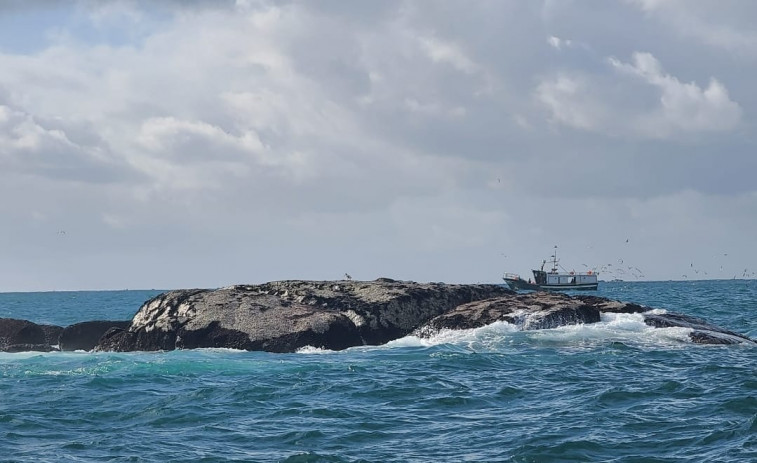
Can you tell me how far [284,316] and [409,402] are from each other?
1210 centimetres

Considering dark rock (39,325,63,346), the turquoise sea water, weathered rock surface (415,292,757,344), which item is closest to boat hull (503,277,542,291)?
weathered rock surface (415,292,757,344)

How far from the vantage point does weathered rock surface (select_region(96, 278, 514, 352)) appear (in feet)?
100

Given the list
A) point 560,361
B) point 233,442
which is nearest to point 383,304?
point 560,361

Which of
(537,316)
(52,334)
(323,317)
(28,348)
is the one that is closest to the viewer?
(323,317)

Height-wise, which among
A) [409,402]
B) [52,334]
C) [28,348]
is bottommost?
[409,402]

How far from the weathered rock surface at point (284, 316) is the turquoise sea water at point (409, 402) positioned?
44.9 inches

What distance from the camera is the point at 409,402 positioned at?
20.2 meters

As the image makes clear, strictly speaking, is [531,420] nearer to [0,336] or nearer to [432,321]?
[432,321]

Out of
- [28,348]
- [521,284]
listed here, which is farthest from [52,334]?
[521,284]

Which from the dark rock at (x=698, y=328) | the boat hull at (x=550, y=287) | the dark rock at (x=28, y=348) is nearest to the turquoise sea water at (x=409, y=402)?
the dark rock at (x=698, y=328)

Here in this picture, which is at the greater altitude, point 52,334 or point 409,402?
point 52,334

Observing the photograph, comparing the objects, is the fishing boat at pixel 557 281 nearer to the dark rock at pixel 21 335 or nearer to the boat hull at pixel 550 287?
the boat hull at pixel 550 287

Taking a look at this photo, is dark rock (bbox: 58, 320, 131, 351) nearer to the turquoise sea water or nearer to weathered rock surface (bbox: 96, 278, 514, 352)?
weathered rock surface (bbox: 96, 278, 514, 352)

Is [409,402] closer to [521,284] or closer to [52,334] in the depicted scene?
[52,334]
